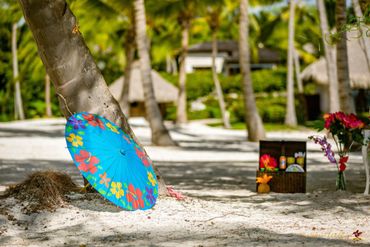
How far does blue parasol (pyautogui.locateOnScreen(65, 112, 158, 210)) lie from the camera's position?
7180 millimetres

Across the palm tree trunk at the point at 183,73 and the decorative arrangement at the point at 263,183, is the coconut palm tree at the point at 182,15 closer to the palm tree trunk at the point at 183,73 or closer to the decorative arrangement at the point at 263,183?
the palm tree trunk at the point at 183,73

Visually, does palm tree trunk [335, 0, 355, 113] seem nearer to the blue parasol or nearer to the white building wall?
the blue parasol

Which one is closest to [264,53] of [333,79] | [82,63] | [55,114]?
[55,114]

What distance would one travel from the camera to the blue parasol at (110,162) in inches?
283

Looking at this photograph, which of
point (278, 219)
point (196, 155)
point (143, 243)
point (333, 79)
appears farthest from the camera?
point (333, 79)

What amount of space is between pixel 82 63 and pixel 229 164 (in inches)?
308

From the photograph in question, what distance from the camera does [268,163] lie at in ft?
32.2

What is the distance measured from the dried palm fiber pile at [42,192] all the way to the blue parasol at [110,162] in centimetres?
61

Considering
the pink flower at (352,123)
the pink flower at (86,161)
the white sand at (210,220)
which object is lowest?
the white sand at (210,220)

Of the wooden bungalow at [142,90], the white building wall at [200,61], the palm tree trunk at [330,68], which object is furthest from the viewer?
the white building wall at [200,61]

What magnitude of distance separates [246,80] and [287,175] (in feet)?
41.0

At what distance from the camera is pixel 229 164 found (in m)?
15.4

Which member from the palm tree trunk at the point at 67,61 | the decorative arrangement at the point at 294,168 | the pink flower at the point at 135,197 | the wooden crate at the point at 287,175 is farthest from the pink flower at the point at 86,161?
the decorative arrangement at the point at 294,168

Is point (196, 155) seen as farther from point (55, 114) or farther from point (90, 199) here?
point (55, 114)
